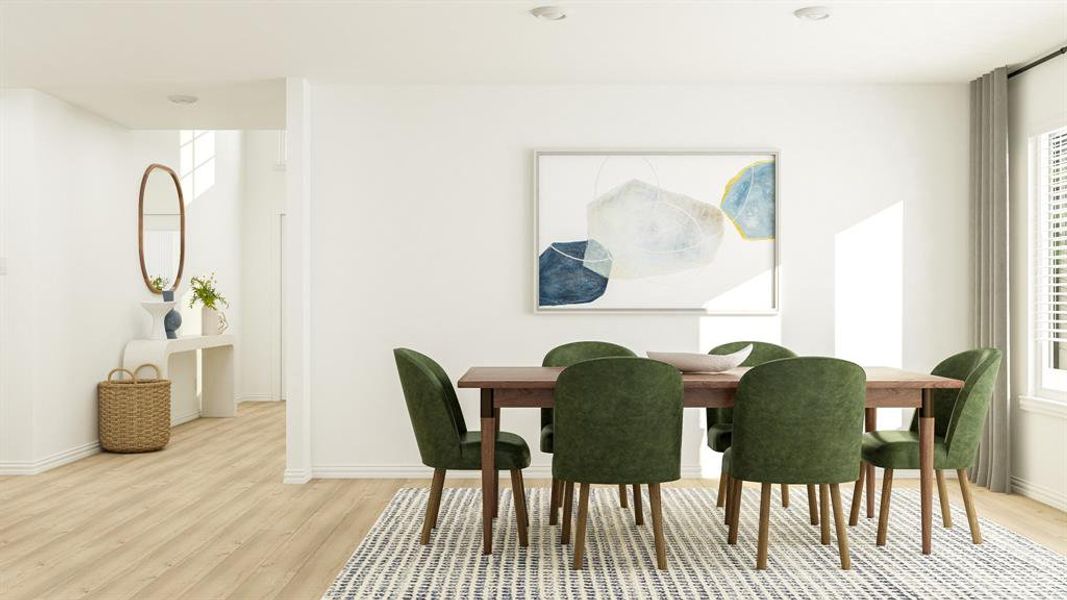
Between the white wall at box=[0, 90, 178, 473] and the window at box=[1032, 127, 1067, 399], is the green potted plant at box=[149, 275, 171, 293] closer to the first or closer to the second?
the white wall at box=[0, 90, 178, 473]

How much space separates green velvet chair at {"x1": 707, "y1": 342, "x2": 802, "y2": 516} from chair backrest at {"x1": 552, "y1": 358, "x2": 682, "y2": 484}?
3.21ft

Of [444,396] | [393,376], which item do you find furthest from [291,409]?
[444,396]

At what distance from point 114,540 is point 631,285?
3.10m

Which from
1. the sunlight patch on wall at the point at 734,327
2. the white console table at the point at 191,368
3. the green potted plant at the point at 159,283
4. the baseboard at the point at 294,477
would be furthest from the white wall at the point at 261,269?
the sunlight patch on wall at the point at 734,327

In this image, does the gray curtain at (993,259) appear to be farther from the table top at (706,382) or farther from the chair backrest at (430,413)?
the chair backrest at (430,413)

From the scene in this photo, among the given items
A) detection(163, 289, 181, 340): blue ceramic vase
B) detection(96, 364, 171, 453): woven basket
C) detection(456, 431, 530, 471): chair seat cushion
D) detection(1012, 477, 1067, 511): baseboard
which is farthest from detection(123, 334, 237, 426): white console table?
detection(1012, 477, 1067, 511): baseboard

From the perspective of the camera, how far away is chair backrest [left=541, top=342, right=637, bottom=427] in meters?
4.49

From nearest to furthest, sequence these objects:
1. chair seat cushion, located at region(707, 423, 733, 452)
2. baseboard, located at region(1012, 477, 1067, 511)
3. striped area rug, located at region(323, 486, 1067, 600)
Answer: striped area rug, located at region(323, 486, 1067, 600)
chair seat cushion, located at region(707, 423, 733, 452)
baseboard, located at region(1012, 477, 1067, 511)

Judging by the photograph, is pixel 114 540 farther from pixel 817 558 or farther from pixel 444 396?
pixel 817 558

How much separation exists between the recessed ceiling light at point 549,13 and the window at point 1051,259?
2841 mm

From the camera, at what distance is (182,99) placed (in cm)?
559

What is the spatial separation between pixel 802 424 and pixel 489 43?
8.34 feet

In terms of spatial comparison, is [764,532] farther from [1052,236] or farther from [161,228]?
Answer: [161,228]

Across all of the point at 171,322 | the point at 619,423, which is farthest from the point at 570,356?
the point at 171,322
